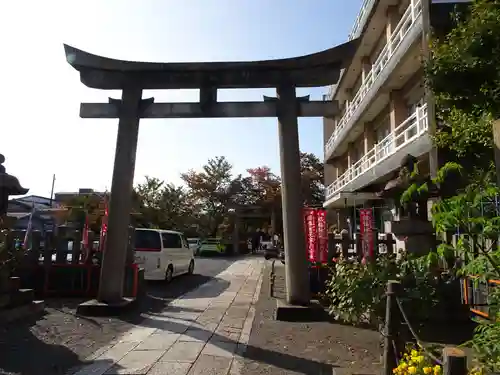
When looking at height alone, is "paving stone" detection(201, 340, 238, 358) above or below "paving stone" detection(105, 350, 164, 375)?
above

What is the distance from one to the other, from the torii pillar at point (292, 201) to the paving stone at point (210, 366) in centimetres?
291

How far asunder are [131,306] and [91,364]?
3.62m

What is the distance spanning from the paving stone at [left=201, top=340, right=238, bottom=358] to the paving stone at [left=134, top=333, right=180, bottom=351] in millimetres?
580

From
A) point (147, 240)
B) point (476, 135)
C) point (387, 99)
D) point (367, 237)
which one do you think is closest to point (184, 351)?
point (367, 237)

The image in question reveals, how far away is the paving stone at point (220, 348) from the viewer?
574cm

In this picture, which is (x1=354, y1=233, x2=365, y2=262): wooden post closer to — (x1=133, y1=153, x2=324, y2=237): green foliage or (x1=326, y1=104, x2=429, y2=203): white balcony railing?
(x1=326, y1=104, x2=429, y2=203): white balcony railing

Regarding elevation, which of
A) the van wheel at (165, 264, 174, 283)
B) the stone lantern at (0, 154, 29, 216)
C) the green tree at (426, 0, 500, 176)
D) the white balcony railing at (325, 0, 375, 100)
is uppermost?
the white balcony railing at (325, 0, 375, 100)

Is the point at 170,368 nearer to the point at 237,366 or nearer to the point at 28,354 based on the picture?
the point at 237,366

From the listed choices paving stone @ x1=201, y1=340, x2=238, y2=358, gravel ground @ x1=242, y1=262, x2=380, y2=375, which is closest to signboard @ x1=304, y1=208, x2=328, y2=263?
gravel ground @ x1=242, y1=262, x2=380, y2=375

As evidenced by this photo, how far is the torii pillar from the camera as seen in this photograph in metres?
8.19

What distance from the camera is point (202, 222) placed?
43.2m

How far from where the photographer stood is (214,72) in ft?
29.3

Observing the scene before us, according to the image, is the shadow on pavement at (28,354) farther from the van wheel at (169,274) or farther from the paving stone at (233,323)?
the van wheel at (169,274)

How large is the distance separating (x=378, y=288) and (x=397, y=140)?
1114 centimetres
